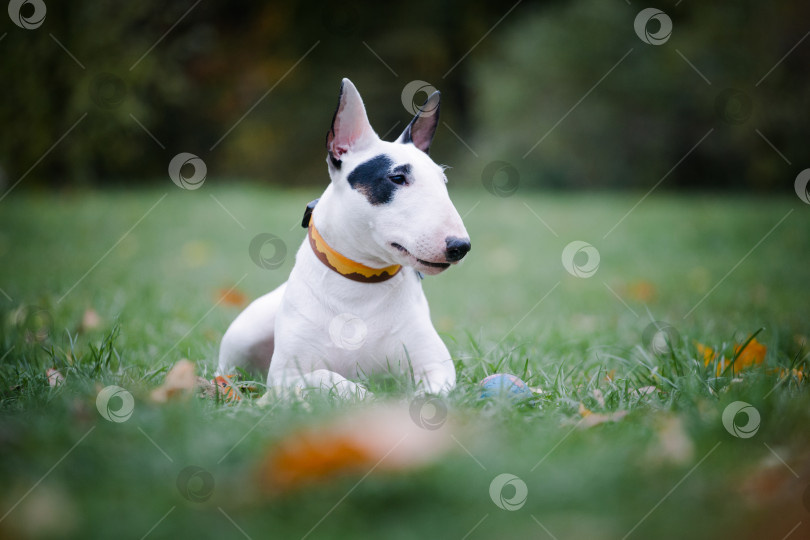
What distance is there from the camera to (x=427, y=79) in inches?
659

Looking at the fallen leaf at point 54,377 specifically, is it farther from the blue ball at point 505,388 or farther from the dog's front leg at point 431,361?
the blue ball at point 505,388

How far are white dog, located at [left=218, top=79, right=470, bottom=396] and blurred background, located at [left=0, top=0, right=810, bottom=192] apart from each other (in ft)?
23.8

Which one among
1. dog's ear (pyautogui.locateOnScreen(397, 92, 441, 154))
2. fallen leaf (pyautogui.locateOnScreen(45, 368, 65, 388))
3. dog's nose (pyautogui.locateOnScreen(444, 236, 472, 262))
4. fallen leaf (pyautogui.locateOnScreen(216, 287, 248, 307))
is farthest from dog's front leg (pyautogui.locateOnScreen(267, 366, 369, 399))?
fallen leaf (pyautogui.locateOnScreen(216, 287, 248, 307))

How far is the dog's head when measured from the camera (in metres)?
2.29

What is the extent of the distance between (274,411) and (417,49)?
15586 millimetres

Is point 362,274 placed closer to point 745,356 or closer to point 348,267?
point 348,267

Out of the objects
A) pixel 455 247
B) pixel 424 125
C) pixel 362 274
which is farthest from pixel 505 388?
pixel 424 125

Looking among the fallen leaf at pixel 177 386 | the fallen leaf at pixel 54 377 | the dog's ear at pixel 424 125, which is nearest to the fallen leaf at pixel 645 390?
the dog's ear at pixel 424 125

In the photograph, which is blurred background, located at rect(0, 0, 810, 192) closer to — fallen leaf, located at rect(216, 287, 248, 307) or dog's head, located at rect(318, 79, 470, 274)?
fallen leaf, located at rect(216, 287, 248, 307)

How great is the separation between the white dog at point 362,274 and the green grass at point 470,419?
168mm

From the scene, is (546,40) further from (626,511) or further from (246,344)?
(626,511)

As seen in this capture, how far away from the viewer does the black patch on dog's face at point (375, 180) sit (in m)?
2.39

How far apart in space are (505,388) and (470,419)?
1.06 feet

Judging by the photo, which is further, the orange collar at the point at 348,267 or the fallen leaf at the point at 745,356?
the fallen leaf at the point at 745,356
